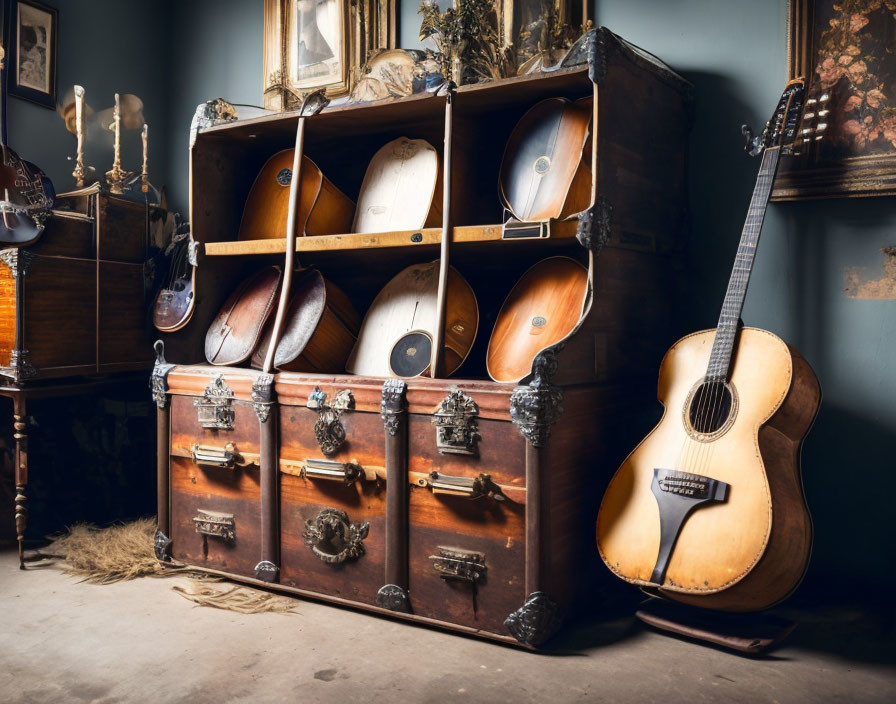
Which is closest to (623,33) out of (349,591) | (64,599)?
(349,591)

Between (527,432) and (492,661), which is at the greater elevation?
(527,432)

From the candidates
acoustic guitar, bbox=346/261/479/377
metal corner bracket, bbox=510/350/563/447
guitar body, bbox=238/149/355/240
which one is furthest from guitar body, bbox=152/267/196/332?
metal corner bracket, bbox=510/350/563/447

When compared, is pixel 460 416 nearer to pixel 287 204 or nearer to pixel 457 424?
pixel 457 424

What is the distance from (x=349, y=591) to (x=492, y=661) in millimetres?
658

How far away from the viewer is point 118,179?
149 inches

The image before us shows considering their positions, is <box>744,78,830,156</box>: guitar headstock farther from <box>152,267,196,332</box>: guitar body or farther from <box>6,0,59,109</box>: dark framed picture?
<box>6,0,59,109</box>: dark framed picture

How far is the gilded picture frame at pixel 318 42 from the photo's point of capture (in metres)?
3.68

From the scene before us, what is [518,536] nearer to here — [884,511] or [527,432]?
[527,432]

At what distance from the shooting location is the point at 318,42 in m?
3.85

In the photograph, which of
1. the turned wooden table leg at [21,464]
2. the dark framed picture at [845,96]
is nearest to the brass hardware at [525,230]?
the dark framed picture at [845,96]

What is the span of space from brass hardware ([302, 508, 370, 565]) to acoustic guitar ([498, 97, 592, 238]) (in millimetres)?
1230

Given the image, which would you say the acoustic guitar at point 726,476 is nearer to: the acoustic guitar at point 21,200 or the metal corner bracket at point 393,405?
the metal corner bracket at point 393,405

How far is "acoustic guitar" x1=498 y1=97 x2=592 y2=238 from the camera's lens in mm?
2734

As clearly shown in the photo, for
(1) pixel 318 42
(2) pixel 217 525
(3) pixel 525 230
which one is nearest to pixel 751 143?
(3) pixel 525 230
